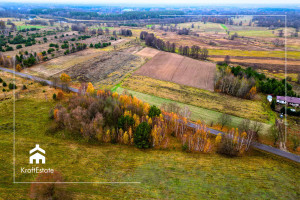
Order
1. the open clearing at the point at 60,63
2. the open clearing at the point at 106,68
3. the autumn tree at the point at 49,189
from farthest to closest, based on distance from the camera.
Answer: the open clearing at the point at 60,63 → the open clearing at the point at 106,68 → the autumn tree at the point at 49,189

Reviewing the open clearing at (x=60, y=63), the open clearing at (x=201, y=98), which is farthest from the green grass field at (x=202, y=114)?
the open clearing at (x=60, y=63)

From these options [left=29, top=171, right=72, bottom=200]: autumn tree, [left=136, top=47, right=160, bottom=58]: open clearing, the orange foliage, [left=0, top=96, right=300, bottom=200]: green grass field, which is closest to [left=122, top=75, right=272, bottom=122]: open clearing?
[left=0, top=96, right=300, bottom=200]: green grass field

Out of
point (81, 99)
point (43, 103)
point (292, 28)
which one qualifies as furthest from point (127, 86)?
point (292, 28)

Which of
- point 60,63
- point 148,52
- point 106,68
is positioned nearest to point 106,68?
point 106,68

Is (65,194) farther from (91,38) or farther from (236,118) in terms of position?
(91,38)

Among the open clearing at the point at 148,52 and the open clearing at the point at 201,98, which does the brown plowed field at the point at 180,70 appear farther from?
the open clearing at the point at 148,52

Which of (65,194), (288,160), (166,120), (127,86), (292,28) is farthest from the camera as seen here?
(292,28)
